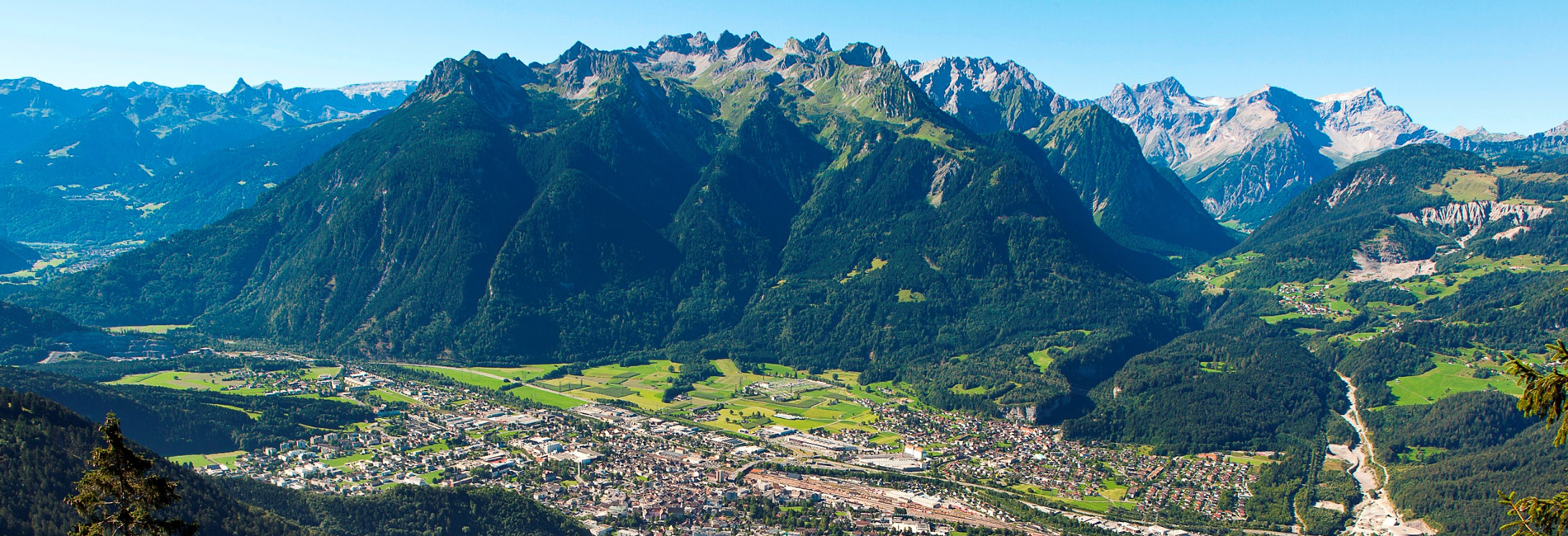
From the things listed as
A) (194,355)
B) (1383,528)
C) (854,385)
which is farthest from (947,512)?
(194,355)

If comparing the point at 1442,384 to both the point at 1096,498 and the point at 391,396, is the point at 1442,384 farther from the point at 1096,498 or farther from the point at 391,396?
the point at 391,396

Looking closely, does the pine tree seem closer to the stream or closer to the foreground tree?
the foreground tree

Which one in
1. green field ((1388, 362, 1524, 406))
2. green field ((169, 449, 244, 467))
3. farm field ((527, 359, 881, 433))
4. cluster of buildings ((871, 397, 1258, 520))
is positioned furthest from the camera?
farm field ((527, 359, 881, 433))

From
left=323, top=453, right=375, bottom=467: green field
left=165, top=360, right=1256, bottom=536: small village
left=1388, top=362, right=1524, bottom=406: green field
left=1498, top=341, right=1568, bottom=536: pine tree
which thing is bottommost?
left=323, top=453, right=375, bottom=467: green field

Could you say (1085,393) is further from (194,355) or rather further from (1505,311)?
(194,355)

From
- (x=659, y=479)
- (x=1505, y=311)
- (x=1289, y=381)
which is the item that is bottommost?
(x=659, y=479)

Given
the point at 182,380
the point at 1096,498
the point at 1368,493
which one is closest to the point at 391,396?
the point at 182,380

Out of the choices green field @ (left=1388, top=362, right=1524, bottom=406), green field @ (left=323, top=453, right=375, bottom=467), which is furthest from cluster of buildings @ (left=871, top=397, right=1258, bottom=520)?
green field @ (left=323, top=453, right=375, bottom=467)
